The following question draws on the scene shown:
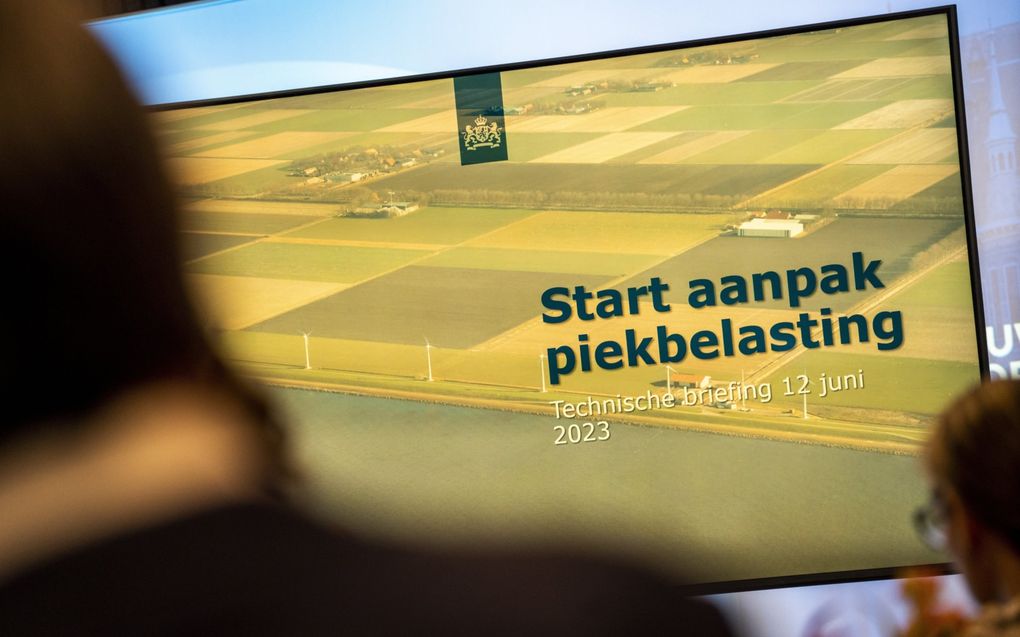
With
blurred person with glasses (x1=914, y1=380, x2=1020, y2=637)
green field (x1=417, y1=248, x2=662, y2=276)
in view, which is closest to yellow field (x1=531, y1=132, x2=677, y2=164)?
green field (x1=417, y1=248, x2=662, y2=276)

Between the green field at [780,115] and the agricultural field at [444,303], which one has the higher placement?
the green field at [780,115]

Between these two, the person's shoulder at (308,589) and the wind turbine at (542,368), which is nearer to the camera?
the person's shoulder at (308,589)

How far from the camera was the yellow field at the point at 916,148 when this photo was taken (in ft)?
9.76

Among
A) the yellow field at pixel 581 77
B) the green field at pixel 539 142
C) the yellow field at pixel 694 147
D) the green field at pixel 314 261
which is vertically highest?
the yellow field at pixel 581 77

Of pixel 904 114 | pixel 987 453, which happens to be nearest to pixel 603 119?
pixel 904 114

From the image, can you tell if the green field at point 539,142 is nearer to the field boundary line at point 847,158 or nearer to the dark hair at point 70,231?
the field boundary line at point 847,158

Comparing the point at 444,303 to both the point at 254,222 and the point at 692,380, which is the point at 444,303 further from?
the point at 692,380

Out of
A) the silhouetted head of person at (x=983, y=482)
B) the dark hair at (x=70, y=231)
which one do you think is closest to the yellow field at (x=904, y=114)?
the silhouetted head of person at (x=983, y=482)

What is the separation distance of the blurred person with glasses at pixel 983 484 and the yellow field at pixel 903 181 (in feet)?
4.36

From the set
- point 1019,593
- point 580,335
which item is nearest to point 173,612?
point 1019,593

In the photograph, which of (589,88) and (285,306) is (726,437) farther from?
(285,306)

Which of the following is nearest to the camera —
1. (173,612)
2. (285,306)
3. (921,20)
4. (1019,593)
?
(173,612)

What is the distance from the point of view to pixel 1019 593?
5.40 feet

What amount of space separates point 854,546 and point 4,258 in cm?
295
